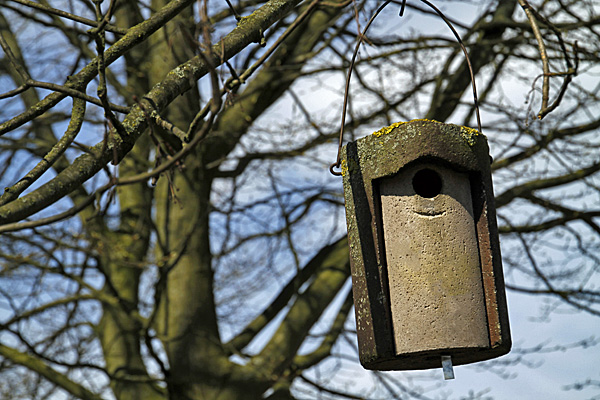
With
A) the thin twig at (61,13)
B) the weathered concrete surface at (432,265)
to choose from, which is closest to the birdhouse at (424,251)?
the weathered concrete surface at (432,265)

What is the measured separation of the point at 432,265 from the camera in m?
2.79

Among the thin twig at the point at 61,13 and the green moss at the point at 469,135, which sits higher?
the thin twig at the point at 61,13

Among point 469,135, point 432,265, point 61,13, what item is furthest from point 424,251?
point 61,13

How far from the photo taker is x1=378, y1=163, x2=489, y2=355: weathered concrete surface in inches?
108

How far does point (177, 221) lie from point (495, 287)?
397cm

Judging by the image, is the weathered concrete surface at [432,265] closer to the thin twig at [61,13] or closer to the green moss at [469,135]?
the green moss at [469,135]

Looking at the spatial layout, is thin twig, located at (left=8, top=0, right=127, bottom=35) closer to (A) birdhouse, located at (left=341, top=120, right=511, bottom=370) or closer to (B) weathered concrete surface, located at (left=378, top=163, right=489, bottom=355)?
(A) birdhouse, located at (left=341, top=120, right=511, bottom=370)

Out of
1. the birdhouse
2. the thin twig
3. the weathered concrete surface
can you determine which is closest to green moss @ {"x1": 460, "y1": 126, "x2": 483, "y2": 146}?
the birdhouse

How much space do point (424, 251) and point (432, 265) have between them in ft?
0.20

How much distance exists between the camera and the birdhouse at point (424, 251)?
9.09 ft

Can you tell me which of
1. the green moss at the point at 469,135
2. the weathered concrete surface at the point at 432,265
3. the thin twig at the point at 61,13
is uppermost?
the thin twig at the point at 61,13

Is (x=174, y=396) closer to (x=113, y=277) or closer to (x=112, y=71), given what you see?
(x=113, y=277)

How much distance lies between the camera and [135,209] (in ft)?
22.9

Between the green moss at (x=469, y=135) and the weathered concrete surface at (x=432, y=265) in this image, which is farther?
the green moss at (x=469, y=135)
